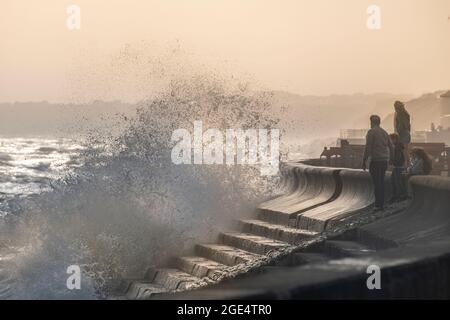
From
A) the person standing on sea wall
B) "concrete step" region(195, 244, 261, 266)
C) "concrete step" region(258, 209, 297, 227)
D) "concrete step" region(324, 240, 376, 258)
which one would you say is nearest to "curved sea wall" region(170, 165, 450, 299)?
"concrete step" region(324, 240, 376, 258)

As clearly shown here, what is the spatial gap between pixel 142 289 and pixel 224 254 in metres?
1.01

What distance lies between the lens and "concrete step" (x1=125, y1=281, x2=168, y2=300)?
10.5 metres

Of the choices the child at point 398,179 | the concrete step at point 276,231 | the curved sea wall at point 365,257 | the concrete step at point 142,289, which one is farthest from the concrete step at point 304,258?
the child at point 398,179

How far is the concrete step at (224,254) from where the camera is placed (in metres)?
10.8

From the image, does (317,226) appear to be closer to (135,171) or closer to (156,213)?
(156,213)

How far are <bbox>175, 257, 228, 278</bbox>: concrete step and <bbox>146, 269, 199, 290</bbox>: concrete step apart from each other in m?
0.08

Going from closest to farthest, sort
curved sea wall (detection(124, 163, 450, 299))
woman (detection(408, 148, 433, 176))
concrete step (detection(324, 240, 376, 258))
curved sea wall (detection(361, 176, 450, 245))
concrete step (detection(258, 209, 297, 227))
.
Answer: curved sea wall (detection(124, 163, 450, 299)) < concrete step (detection(324, 240, 376, 258)) < curved sea wall (detection(361, 176, 450, 245)) < woman (detection(408, 148, 433, 176)) < concrete step (detection(258, 209, 297, 227))

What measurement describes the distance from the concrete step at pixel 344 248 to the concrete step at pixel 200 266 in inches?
49.5

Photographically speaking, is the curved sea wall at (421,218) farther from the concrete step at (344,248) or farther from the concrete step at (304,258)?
the concrete step at (304,258)

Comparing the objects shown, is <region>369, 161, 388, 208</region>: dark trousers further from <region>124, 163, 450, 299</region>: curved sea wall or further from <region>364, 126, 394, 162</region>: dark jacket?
<region>124, 163, 450, 299</region>: curved sea wall

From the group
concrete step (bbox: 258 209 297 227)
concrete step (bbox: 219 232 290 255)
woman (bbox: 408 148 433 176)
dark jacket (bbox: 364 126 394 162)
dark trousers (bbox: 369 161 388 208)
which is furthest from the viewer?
concrete step (bbox: 258 209 297 227)

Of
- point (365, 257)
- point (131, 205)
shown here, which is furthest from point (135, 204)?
point (365, 257)

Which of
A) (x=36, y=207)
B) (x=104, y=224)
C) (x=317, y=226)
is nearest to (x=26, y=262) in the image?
(x=104, y=224)

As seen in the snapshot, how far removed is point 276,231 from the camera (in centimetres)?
1186
